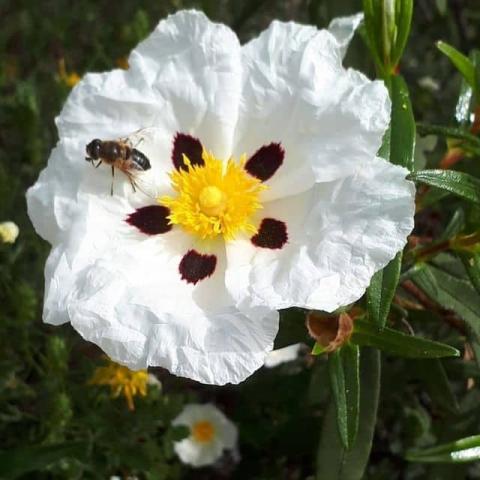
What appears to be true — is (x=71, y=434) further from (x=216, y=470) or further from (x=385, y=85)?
(x=385, y=85)

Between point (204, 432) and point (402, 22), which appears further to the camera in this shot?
point (204, 432)

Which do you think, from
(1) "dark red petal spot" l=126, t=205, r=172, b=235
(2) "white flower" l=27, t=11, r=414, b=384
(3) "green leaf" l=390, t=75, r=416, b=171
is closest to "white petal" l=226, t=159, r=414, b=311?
(2) "white flower" l=27, t=11, r=414, b=384

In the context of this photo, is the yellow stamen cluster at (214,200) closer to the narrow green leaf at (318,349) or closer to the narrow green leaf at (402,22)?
the narrow green leaf at (318,349)

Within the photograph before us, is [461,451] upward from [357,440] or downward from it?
upward

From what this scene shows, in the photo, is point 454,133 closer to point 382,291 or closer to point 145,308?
point 382,291

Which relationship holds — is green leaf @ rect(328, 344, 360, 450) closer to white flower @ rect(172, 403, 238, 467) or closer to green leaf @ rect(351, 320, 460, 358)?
green leaf @ rect(351, 320, 460, 358)

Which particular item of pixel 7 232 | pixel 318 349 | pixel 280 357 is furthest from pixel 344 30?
pixel 280 357

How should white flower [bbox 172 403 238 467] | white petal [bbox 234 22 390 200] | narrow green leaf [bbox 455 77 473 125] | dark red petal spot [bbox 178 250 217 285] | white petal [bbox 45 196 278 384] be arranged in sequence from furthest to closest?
1. white flower [bbox 172 403 238 467]
2. narrow green leaf [bbox 455 77 473 125]
3. dark red petal spot [bbox 178 250 217 285]
4. white petal [bbox 234 22 390 200]
5. white petal [bbox 45 196 278 384]
